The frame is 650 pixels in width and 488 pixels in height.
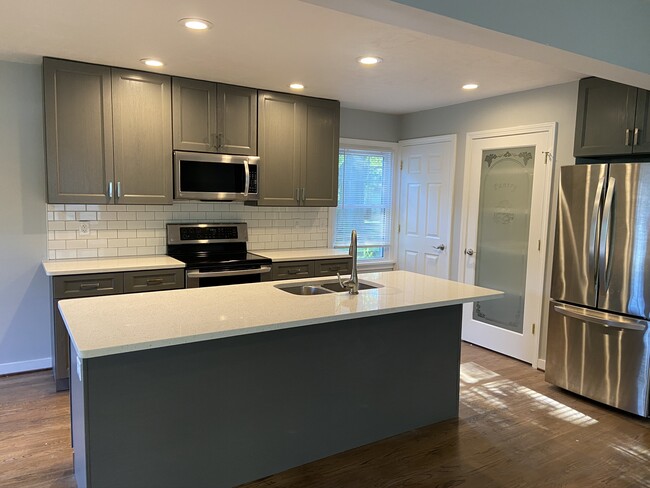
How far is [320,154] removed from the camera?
15.1 feet

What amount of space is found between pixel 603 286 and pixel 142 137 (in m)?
3.56

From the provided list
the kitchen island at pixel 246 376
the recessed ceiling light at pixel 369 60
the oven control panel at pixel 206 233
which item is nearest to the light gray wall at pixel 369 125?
the oven control panel at pixel 206 233

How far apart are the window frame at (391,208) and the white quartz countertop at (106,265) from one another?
1.84m

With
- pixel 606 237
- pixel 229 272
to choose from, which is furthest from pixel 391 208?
pixel 606 237

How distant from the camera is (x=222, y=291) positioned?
262 cm

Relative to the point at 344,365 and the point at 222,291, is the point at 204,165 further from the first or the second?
the point at 344,365

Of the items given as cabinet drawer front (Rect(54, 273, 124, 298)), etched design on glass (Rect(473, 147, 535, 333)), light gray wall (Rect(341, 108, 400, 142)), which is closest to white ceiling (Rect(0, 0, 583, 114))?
etched design on glass (Rect(473, 147, 535, 333))

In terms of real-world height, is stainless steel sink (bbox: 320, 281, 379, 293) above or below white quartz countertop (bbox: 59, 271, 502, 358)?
below

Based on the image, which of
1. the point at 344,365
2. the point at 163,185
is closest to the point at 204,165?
the point at 163,185

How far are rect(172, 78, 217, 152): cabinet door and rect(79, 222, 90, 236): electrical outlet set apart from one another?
0.97 m

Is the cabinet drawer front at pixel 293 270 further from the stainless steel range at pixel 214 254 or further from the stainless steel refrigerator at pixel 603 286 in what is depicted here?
the stainless steel refrigerator at pixel 603 286

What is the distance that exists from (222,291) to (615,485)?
7.48 feet

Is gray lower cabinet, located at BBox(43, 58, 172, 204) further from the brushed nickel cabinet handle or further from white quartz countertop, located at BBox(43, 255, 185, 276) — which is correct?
the brushed nickel cabinet handle

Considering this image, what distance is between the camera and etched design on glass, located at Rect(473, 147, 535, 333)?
416 centimetres
